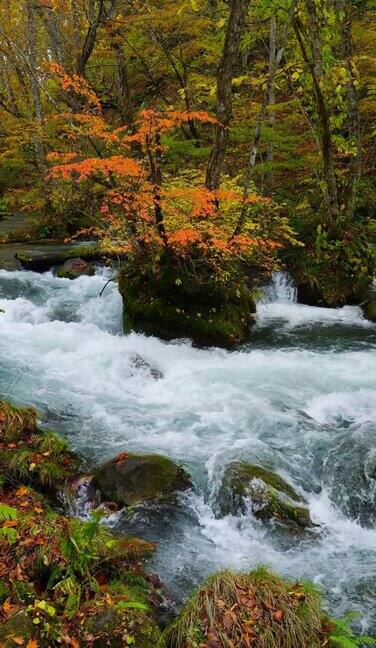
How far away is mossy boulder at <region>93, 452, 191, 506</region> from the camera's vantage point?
587 centimetres

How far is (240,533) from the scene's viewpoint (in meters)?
5.52

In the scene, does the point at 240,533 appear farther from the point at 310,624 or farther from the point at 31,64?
the point at 31,64

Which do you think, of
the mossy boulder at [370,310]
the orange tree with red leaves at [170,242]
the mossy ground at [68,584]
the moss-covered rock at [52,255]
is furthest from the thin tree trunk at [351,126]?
the mossy ground at [68,584]

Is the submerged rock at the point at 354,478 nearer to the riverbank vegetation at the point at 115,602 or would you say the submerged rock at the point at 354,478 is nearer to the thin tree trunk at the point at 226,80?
the riverbank vegetation at the point at 115,602

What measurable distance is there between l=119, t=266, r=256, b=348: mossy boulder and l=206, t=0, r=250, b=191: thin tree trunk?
200 cm

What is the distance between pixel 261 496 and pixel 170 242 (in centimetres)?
522

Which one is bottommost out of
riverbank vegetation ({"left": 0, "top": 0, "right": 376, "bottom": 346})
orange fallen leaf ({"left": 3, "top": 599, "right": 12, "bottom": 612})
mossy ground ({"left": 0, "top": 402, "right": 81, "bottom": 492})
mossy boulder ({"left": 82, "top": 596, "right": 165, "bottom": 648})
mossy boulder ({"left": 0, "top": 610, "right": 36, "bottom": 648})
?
mossy ground ({"left": 0, "top": 402, "right": 81, "bottom": 492})

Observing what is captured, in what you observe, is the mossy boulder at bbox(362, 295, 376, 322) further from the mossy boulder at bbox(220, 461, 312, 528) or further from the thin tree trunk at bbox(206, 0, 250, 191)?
the mossy boulder at bbox(220, 461, 312, 528)

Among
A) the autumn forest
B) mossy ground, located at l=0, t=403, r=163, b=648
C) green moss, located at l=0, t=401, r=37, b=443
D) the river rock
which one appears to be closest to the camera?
mossy ground, located at l=0, t=403, r=163, b=648

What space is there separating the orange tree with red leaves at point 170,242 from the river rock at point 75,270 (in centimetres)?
299

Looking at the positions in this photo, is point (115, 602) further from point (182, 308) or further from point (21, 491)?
point (182, 308)

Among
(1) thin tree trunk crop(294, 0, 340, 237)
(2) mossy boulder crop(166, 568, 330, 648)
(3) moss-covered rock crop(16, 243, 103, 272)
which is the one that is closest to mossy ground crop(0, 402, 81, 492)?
(2) mossy boulder crop(166, 568, 330, 648)

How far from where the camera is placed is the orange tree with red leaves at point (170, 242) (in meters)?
8.85

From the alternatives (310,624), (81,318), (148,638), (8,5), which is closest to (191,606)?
(148,638)
